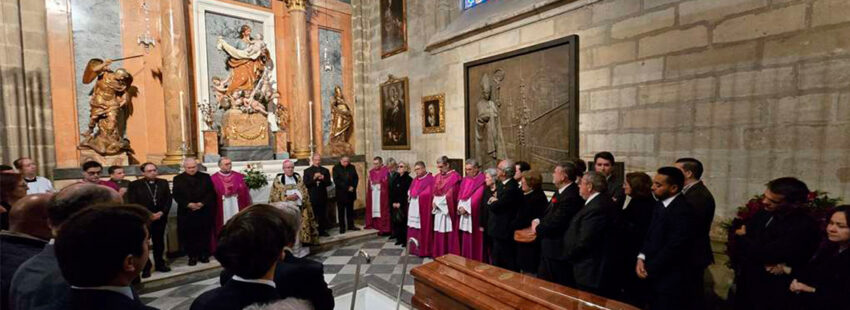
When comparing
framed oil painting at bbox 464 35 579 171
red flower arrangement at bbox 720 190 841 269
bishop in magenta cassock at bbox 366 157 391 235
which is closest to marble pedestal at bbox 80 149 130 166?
bishop in magenta cassock at bbox 366 157 391 235

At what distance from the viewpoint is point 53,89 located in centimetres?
582

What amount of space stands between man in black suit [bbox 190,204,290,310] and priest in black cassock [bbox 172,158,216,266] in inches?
169

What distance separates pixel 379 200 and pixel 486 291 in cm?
449

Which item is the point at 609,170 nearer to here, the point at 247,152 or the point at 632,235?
the point at 632,235

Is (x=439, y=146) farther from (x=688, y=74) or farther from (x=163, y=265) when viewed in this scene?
(x=163, y=265)

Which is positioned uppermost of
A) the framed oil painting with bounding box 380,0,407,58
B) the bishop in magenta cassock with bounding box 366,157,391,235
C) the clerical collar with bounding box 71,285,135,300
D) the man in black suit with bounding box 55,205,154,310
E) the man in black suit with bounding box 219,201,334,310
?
the framed oil painting with bounding box 380,0,407,58

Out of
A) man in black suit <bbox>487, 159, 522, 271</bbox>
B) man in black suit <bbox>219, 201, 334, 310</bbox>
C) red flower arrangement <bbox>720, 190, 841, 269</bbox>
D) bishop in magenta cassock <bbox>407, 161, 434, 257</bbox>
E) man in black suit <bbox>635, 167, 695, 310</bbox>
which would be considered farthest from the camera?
bishop in magenta cassock <bbox>407, 161, 434, 257</bbox>

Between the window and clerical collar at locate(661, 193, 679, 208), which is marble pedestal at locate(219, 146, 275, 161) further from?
clerical collar at locate(661, 193, 679, 208)

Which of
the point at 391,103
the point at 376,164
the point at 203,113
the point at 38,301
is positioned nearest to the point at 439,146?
the point at 376,164

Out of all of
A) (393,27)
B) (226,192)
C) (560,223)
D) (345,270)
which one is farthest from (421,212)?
(393,27)

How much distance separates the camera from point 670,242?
2.54 meters

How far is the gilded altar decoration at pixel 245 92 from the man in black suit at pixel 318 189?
1.77 metres

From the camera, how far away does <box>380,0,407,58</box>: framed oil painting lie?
786cm

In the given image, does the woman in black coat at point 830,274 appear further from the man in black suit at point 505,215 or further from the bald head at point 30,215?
the bald head at point 30,215
